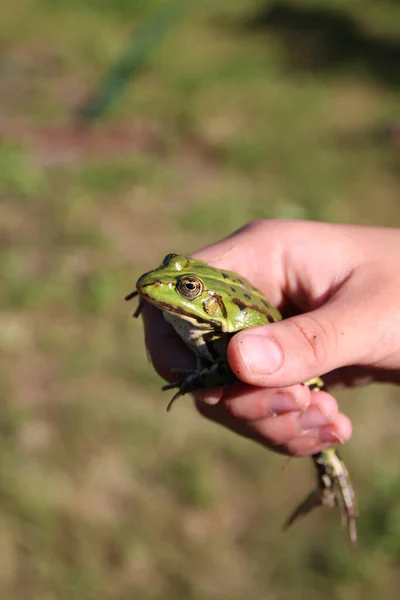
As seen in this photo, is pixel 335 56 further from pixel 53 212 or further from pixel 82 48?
pixel 53 212

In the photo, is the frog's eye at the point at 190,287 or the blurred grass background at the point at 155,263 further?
the blurred grass background at the point at 155,263

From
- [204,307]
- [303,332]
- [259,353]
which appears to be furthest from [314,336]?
[204,307]

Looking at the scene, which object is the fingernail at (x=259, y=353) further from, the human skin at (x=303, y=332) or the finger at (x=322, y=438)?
the finger at (x=322, y=438)

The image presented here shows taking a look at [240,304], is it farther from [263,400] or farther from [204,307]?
[263,400]

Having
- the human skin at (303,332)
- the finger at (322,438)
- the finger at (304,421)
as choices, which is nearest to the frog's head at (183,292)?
the human skin at (303,332)

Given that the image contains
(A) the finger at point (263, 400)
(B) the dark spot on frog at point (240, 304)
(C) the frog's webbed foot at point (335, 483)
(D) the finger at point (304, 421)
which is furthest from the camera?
(C) the frog's webbed foot at point (335, 483)

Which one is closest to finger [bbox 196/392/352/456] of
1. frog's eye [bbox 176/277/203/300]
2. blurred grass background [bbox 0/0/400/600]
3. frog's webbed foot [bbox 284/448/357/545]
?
frog's webbed foot [bbox 284/448/357/545]

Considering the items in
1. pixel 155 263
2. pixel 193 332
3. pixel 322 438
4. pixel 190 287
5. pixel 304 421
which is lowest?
pixel 155 263

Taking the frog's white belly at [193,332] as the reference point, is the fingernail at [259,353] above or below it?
above
